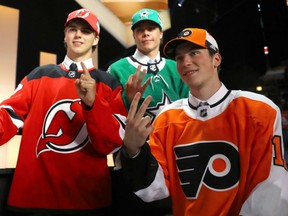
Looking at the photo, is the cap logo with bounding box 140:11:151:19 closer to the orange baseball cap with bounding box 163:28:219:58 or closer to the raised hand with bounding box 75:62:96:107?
the orange baseball cap with bounding box 163:28:219:58

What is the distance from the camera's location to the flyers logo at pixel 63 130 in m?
1.55

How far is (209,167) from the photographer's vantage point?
1.35 m

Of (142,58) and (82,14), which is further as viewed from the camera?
(142,58)

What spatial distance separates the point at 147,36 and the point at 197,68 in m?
0.74

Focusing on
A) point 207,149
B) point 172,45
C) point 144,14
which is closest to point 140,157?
point 207,149

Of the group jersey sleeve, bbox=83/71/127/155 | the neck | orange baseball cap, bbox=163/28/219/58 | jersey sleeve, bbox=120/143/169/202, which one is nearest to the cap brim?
orange baseball cap, bbox=163/28/219/58

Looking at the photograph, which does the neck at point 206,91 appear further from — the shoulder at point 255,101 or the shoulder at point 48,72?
the shoulder at point 48,72

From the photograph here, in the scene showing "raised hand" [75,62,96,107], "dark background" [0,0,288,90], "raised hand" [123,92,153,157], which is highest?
"dark background" [0,0,288,90]

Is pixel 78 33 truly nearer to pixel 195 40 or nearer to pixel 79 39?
pixel 79 39

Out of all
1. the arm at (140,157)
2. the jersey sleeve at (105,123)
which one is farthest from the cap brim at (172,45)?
the arm at (140,157)

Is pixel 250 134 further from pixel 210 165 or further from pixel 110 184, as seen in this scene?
pixel 110 184

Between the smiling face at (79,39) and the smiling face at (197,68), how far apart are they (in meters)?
0.56

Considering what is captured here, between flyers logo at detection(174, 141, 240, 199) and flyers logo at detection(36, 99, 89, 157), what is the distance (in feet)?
1.78

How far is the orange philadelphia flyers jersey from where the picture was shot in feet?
4.04
